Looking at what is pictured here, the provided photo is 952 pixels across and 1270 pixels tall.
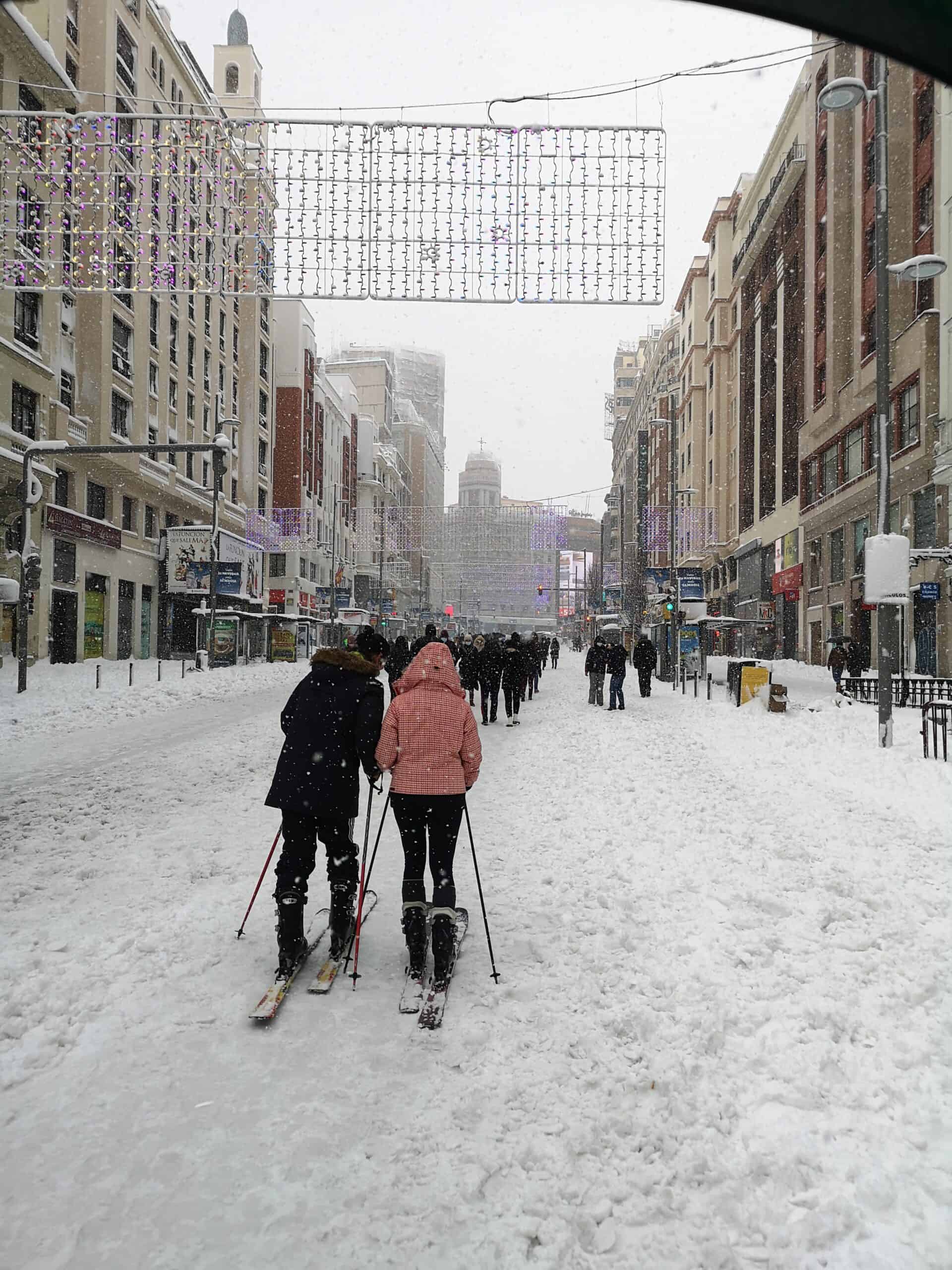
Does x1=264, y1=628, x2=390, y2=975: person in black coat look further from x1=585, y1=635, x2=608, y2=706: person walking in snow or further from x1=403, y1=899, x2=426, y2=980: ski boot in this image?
x1=585, y1=635, x2=608, y2=706: person walking in snow

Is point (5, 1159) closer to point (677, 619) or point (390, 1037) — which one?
point (390, 1037)

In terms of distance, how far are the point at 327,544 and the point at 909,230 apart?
5584 cm

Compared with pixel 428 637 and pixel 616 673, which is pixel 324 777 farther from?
pixel 616 673

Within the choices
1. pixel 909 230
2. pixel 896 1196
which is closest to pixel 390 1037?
pixel 896 1196

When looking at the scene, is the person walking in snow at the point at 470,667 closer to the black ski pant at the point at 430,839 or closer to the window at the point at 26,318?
the black ski pant at the point at 430,839

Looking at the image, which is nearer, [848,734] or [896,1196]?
[896,1196]

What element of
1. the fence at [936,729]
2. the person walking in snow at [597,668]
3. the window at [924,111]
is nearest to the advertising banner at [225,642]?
the person walking in snow at [597,668]

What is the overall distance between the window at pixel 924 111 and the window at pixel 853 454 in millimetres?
10021

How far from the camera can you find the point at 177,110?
4050cm

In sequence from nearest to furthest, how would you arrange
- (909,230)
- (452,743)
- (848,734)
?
(452,743)
(848,734)
(909,230)

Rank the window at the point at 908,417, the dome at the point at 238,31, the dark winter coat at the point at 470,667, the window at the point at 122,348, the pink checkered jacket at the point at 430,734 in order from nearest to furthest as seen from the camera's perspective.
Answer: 1. the pink checkered jacket at the point at 430,734
2. the dark winter coat at the point at 470,667
3. the window at the point at 908,417
4. the window at the point at 122,348
5. the dome at the point at 238,31

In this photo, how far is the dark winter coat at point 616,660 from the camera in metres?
21.8

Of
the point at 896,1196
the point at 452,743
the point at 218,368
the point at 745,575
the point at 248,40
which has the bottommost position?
the point at 896,1196

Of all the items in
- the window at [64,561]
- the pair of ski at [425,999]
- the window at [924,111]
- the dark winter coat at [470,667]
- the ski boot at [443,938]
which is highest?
the window at [924,111]
